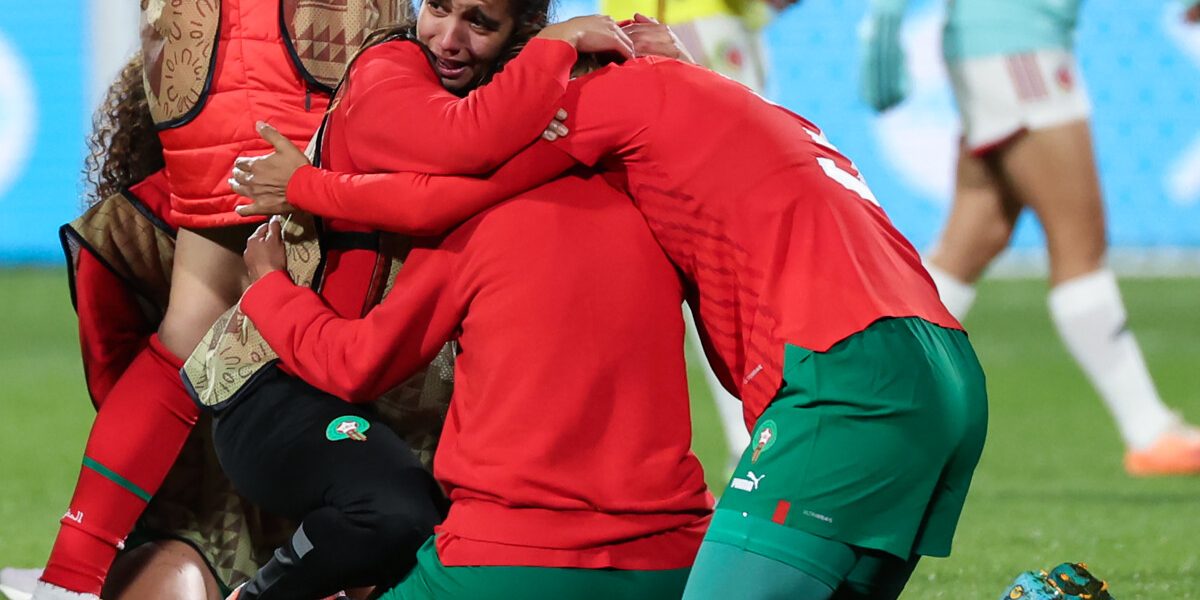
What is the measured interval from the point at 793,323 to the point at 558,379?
0.29 m

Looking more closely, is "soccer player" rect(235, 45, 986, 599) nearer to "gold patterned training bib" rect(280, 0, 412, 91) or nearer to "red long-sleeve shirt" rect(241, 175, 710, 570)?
"red long-sleeve shirt" rect(241, 175, 710, 570)

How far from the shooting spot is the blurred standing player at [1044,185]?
5059 millimetres

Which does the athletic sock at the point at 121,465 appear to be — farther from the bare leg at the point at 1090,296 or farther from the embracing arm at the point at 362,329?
the bare leg at the point at 1090,296

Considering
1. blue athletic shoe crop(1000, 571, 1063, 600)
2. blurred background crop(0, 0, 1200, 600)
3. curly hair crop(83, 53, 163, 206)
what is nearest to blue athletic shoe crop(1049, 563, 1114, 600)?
blue athletic shoe crop(1000, 571, 1063, 600)

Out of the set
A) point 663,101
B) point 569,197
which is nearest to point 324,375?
point 569,197

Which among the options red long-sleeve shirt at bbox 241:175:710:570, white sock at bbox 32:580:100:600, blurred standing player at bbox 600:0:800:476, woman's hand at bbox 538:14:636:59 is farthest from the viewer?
blurred standing player at bbox 600:0:800:476

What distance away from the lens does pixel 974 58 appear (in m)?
5.36

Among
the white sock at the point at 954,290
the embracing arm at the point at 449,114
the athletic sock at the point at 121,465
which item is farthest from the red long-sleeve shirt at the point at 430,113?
the white sock at the point at 954,290

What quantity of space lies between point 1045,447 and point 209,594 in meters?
3.11

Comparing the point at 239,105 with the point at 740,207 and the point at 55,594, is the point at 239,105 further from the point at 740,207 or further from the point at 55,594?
the point at 740,207

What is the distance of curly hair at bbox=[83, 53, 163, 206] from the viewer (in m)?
3.26

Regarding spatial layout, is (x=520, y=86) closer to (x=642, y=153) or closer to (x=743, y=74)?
(x=642, y=153)

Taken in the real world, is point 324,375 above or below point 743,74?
above

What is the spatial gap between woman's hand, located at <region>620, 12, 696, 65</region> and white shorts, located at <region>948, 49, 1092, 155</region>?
2827mm
